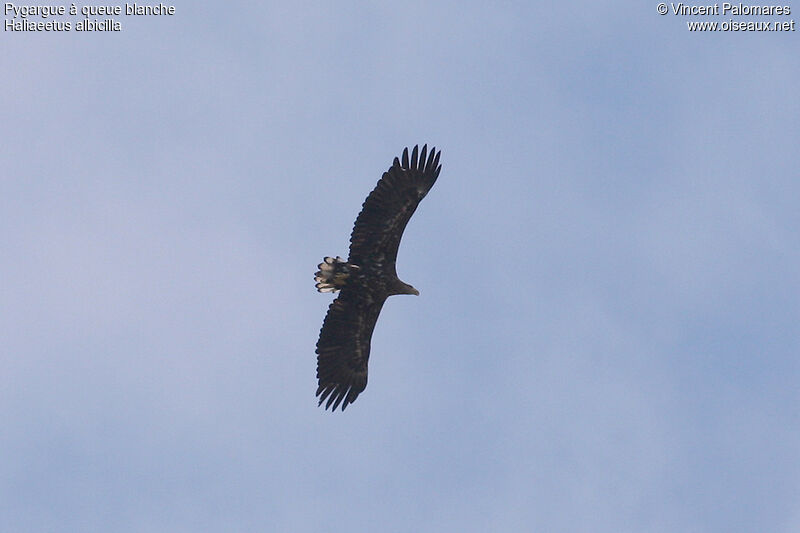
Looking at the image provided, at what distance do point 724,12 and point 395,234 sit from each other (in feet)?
35.9

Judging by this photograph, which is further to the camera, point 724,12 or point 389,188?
point 724,12

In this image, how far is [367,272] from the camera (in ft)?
89.8

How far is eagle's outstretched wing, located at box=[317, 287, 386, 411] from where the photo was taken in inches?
1109

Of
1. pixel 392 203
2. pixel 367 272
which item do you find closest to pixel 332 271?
pixel 367 272

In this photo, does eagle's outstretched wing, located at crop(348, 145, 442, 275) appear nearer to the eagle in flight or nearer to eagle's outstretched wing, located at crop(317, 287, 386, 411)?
the eagle in flight

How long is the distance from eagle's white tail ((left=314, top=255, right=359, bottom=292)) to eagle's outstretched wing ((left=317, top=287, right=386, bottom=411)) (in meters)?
0.87

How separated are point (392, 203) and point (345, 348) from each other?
3589 millimetres

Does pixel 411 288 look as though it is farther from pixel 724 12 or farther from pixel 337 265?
pixel 724 12

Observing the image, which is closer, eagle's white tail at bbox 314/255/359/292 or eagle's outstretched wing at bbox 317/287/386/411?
eagle's white tail at bbox 314/255/359/292

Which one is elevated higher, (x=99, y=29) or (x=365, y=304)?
(x=99, y=29)

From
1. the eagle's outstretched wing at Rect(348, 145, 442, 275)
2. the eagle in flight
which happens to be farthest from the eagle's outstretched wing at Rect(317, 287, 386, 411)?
the eagle's outstretched wing at Rect(348, 145, 442, 275)

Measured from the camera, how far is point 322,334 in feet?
93.0

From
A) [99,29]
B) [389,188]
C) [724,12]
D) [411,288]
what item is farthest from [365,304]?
[724,12]

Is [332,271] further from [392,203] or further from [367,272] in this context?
[392,203]
